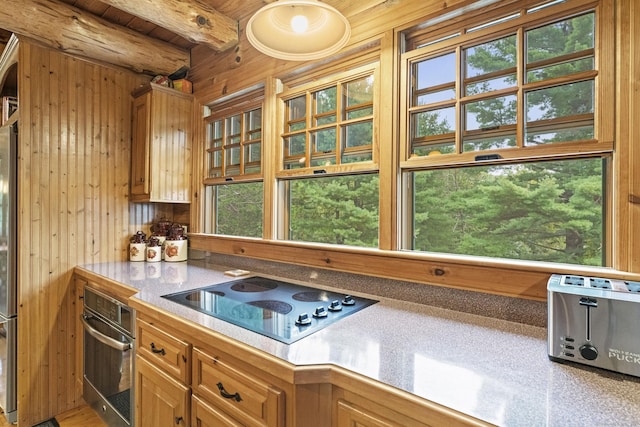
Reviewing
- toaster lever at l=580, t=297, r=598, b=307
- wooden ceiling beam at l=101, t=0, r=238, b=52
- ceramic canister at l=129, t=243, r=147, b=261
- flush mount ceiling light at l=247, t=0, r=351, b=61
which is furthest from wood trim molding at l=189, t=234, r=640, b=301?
wooden ceiling beam at l=101, t=0, r=238, b=52

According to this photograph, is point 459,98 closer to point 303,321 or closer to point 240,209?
point 303,321

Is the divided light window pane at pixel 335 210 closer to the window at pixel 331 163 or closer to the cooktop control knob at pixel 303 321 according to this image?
the window at pixel 331 163

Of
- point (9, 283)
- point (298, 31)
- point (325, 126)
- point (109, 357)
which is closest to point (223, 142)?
point (325, 126)

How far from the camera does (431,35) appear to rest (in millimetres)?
1497

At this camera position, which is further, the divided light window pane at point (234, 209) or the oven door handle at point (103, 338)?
the divided light window pane at point (234, 209)

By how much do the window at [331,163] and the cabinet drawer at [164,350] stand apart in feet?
2.93

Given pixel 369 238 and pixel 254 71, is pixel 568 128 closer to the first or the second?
pixel 369 238

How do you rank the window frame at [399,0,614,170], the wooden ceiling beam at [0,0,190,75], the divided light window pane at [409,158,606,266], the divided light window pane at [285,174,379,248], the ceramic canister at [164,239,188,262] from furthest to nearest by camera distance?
the ceramic canister at [164,239,188,262]
the wooden ceiling beam at [0,0,190,75]
the divided light window pane at [285,174,379,248]
the divided light window pane at [409,158,606,266]
the window frame at [399,0,614,170]

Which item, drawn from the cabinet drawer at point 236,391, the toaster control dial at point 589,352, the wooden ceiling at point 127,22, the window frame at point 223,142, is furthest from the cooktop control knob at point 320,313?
the wooden ceiling at point 127,22

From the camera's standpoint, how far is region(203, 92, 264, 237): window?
7.44 ft

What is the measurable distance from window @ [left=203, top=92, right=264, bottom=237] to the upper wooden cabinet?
0.18m

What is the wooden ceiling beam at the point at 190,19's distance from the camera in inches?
70.4

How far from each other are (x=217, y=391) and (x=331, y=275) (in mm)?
789

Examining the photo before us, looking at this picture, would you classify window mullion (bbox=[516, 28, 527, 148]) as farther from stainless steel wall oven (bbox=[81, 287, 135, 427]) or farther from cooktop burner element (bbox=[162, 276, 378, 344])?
stainless steel wall oven (bbox=[81, 287, 135, 427])
